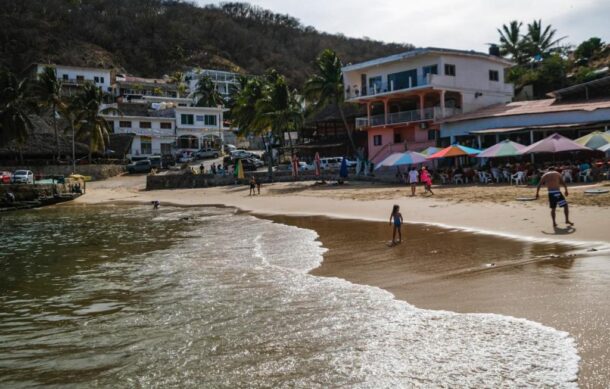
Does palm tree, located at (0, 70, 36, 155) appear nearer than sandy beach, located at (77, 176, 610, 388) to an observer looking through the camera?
No

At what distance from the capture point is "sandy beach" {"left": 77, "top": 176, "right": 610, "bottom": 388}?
22.9 feet

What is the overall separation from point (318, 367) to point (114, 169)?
162ft

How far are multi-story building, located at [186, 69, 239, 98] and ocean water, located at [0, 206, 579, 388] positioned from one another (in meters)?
85.5

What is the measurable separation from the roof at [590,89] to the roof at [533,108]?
2.32 ft

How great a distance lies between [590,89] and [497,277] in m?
30.8

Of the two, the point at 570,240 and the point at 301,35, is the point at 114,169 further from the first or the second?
the point at 301,35

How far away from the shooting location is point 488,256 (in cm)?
1083

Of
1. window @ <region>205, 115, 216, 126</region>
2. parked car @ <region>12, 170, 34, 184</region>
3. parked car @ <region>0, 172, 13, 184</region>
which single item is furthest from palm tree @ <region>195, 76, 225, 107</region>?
parked car @ <region>0, 172, 13, 184</region>

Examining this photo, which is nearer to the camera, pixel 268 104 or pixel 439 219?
pixel 439 219

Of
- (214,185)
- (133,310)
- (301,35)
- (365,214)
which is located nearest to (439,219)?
(365,214)

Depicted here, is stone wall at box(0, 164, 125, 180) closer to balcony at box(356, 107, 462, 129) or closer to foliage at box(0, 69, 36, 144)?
foliage at box(0, 69, 36, 144)

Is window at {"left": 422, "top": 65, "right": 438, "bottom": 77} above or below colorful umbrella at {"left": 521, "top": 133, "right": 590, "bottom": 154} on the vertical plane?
above

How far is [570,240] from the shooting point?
11398 mm

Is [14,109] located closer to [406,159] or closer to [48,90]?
[48,90]
